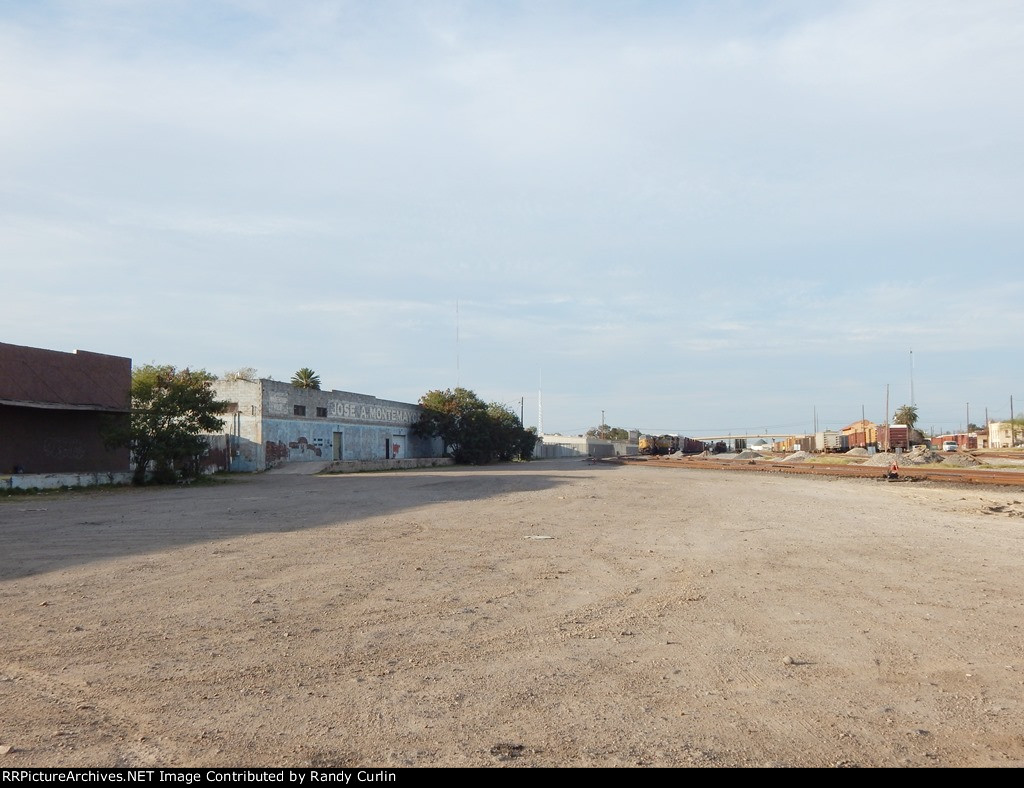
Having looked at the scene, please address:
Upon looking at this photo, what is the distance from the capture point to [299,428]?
45.2 metres

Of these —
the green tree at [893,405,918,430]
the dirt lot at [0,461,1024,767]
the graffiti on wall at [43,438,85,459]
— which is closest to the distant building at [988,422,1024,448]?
the green tree at [893,405,918,430]

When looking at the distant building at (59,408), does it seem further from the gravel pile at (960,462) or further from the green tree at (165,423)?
the gravel pile at (960,462)

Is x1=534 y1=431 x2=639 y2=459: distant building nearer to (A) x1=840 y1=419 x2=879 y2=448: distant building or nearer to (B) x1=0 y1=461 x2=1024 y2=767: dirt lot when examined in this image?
(A) x1=840 y1=419 x2=879 y2=448: distant building

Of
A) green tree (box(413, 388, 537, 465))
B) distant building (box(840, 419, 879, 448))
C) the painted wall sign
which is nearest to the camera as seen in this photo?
the painted wall sign

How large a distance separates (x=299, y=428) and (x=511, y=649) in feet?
134

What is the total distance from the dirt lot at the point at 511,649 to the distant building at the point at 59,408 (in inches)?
618

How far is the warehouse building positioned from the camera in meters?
41.9

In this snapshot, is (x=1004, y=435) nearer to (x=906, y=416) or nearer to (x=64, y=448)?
(x=906, y=416)

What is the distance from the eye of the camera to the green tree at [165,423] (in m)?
27.8

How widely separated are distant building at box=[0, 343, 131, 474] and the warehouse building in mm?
7009

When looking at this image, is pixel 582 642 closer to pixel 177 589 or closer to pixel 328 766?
pixel 328 766

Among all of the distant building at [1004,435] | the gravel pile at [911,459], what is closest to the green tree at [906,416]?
the distant building at [1004,435]

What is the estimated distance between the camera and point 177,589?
27.2 ft

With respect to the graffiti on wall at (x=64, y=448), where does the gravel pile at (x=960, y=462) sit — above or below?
below
